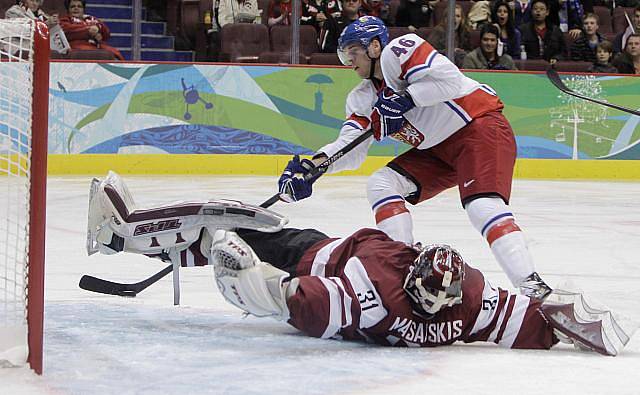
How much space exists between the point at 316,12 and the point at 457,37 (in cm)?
109

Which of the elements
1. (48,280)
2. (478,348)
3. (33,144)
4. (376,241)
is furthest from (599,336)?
(48,280)

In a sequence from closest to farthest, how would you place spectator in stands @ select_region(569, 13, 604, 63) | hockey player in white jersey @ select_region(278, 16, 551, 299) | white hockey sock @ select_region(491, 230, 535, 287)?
white hockey sock @ select_region(491, 230, 535, 287) → hockey player in white jersey @ select_region(278, 16, 551, 299) → spectator in stands @ select_region(569, 13, 604, 63)

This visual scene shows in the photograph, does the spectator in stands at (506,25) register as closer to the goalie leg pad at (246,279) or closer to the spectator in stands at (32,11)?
the spectator in stands at (32,11)

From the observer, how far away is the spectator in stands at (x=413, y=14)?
894cm

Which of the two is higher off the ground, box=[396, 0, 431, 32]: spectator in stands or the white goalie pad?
box=[396, 0, 431, 32]: spectator in stands

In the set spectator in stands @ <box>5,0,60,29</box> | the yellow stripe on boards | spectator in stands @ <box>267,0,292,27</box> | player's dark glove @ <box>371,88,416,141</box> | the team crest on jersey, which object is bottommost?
the yellow stripe on boards

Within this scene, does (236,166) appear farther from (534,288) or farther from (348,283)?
(348,283)

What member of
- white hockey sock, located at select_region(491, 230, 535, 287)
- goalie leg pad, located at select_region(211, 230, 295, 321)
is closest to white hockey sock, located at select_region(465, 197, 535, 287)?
white hockey sock, located at select_region(491, 230, 535, 287)

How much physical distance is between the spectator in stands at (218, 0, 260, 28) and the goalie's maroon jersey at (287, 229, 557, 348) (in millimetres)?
5816

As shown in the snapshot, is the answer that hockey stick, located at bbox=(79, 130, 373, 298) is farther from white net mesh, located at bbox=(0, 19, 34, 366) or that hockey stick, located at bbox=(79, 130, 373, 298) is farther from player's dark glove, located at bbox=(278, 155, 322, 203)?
white net mesh, located at bbox=(0, 19, 34, 366)

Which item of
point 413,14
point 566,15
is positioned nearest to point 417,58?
point 413,14

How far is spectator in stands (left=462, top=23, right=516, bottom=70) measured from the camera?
8.69 m

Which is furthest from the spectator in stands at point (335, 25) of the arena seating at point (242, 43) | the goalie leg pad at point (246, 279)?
the goalie leg pad at point (246, 279)

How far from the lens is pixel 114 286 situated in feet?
12.3
